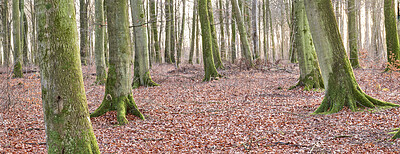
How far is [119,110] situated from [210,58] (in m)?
7.05

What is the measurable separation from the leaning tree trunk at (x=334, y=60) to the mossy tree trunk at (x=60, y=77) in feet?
18.3

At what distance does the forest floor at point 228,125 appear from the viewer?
5.07m

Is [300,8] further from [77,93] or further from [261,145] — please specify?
[77,93]

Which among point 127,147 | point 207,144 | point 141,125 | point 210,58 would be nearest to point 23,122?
point 141,125

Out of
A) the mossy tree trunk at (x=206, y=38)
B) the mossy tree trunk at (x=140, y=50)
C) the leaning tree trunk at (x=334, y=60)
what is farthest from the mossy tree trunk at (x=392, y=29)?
the mossy tree trunk at (x=140, y=50)

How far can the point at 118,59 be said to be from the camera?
24.0ft

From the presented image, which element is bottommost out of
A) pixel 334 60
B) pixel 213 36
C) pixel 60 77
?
pixel 60 77

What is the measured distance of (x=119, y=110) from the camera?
286 inches

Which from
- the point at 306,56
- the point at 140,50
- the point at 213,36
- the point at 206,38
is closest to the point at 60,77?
the point at 306,56

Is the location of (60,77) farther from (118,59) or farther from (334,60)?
(334,60)

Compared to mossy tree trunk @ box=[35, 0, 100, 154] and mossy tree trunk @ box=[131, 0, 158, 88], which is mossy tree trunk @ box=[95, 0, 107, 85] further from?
mossy tree trunk @ box=[35, 0, 100, 154]

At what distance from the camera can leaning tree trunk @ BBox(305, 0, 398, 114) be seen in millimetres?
6672

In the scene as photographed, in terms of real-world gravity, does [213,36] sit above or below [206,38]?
above

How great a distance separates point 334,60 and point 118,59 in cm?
545
